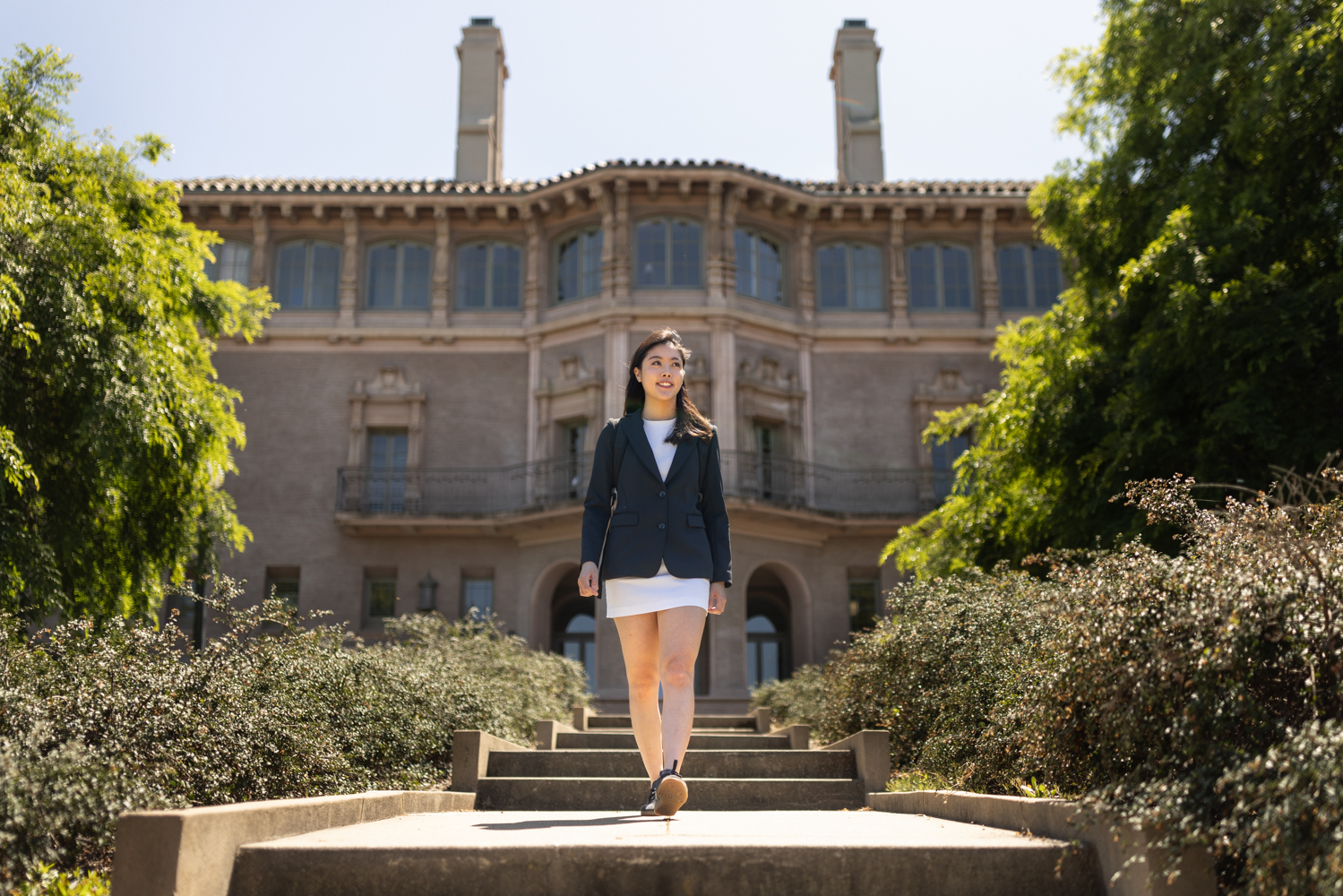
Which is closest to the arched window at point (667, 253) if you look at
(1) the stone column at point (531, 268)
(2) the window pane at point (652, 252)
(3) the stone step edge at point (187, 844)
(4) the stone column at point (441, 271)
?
(2) the window pane at point (652, 252)

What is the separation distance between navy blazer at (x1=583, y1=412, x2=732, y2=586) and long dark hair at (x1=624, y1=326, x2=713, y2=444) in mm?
50

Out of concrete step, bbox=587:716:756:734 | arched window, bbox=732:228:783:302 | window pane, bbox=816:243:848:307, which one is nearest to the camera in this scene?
concrete step, bbox=587:716:756:734

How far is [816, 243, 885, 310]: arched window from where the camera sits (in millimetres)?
23875

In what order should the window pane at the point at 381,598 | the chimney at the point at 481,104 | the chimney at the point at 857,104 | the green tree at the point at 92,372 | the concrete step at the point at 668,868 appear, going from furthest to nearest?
the chimney at the point at 857,104 → the chimney at the point at 481,104 → the window pane at the point at 381,598 → the green tree at the point at 92,372 → the concrete step at the point at 668,868

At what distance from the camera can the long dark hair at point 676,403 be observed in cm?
525

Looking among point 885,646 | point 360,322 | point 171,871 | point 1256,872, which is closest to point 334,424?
point 360,322

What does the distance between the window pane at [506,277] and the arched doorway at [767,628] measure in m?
7.83

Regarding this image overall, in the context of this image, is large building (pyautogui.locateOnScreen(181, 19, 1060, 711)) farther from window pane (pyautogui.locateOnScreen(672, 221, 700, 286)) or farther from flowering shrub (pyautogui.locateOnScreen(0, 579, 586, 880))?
flowering shrub (pyautogui.locateOnScreen(0, 579, 586, 880))

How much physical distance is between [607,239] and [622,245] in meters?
0.33

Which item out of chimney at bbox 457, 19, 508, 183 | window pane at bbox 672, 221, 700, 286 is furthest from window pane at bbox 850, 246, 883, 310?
Answer: chimney at bbox 457, 19, 508, 183

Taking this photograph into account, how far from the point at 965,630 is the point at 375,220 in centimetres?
1858

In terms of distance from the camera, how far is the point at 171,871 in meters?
3.25

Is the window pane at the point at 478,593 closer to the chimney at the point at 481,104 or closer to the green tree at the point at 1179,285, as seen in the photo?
the chimney at the point at 481,104

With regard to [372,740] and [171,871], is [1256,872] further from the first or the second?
[372,740]
